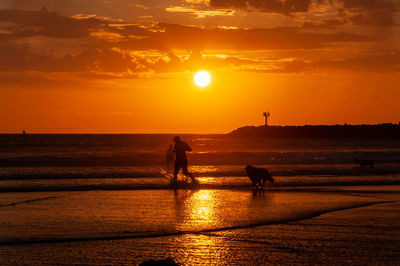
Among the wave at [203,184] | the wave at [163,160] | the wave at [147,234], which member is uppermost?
the wave at [163,160]

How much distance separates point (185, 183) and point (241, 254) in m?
12.4

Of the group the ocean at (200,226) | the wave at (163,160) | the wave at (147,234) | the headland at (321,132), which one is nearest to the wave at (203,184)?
the ocean at (200,226)

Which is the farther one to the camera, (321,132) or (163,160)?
(321,132)

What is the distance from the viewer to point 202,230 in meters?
9.77

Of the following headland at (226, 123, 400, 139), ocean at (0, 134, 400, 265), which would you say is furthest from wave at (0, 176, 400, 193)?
headland at (226, 123, 400, 139)

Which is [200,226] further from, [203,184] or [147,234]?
[203,184]

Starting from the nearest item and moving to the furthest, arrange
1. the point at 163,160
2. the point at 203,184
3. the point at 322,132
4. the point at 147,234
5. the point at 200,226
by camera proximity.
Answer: the point at 147,234 → the point at 200,226 → the point at 203,184 → the point at 163,160 → the point at 322,132

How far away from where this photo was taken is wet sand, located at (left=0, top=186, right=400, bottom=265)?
25.4 ft

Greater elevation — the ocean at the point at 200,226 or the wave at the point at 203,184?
the wave at the point at 203,184

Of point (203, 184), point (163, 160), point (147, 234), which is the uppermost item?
point (163, 160)

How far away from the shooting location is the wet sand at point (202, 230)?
7.75m

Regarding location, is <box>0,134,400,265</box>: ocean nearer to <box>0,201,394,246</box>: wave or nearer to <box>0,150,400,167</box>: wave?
<box>0,201,394,246</box>: wave

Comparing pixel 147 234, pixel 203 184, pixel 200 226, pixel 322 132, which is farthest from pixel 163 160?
pixel 322 132

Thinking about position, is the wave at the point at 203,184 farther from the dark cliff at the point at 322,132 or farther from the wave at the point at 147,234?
the dark cliff at the point at 322,132
